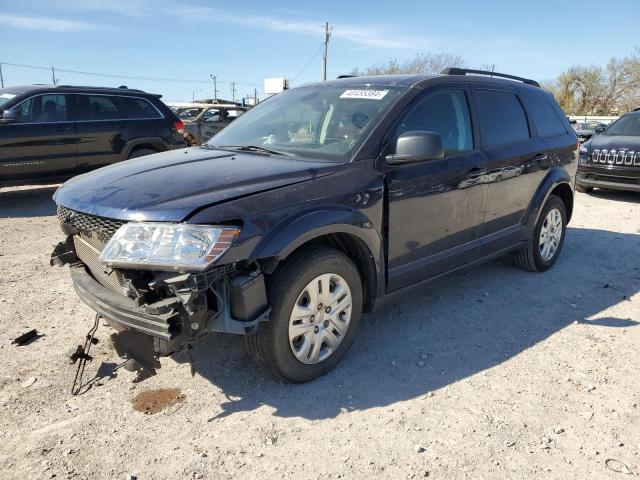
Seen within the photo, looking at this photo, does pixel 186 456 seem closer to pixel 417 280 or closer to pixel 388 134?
pixel 417 280

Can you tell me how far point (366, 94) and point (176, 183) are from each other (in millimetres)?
1608

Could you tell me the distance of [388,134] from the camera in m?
3.31

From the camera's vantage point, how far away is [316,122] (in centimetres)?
365

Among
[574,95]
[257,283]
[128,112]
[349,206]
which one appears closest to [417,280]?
[349,206]

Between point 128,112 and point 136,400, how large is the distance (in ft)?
23.2

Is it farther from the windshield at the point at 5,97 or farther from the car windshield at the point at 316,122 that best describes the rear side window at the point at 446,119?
the windshield at the point at 5,97

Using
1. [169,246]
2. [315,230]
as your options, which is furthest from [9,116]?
[315,230]

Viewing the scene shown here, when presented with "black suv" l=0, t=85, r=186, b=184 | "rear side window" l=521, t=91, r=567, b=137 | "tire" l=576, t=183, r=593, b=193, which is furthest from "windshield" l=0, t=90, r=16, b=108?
"tire" l=576, t=183, r=593, b=193

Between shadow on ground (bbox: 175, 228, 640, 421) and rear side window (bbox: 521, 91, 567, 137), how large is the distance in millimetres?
1409

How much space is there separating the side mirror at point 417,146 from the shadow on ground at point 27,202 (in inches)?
255

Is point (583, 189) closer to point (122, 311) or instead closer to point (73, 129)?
point (73, 129)

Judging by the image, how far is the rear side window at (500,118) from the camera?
13.7ft

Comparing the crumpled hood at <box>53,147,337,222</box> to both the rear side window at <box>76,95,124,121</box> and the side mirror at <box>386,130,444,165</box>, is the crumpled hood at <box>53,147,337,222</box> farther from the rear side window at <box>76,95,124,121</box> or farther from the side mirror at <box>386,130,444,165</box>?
the rear side window at <box>76,95,124,121</box>

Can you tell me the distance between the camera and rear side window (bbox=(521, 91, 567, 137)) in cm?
484
